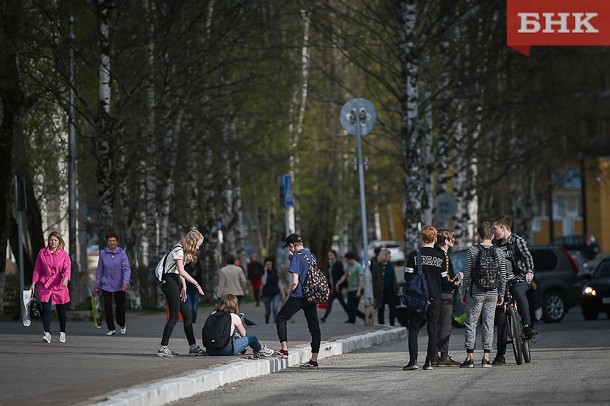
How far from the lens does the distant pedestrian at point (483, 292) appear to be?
18.9 m

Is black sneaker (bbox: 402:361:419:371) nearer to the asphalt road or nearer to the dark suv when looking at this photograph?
the asphalt road

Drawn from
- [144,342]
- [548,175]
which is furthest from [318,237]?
[144,342]

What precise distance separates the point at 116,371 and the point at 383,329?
11.6 meters

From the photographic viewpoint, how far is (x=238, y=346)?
19875 millimetres

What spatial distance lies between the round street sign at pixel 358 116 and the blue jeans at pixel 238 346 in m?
9.39

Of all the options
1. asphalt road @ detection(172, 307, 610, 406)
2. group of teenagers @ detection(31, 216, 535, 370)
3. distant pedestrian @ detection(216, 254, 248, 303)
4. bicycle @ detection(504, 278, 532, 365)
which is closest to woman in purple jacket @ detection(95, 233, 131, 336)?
group of teenagers @ detection(31, 216, 535, 370)

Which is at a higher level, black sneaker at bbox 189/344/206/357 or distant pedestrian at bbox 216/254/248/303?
distant pedestrian at bbox 216/254/248/303

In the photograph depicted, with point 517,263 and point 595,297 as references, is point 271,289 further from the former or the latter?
point 517,263

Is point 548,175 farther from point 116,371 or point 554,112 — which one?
point 116,371

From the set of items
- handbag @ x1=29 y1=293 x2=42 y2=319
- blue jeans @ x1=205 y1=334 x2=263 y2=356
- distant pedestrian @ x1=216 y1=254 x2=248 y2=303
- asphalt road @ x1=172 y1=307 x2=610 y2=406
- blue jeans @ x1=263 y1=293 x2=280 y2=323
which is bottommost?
asphalt road @ x1=172 y1=307 x2=610 y2=406

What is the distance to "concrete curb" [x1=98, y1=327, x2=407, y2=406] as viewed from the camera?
13969 millimetres

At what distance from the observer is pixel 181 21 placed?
33.4 m

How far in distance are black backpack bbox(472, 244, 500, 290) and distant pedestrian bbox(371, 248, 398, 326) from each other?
11.9m

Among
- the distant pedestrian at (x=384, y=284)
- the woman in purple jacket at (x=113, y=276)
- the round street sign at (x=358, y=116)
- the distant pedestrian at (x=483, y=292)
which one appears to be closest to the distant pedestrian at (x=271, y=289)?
the distant pedestrian at (x=384, y=284)
